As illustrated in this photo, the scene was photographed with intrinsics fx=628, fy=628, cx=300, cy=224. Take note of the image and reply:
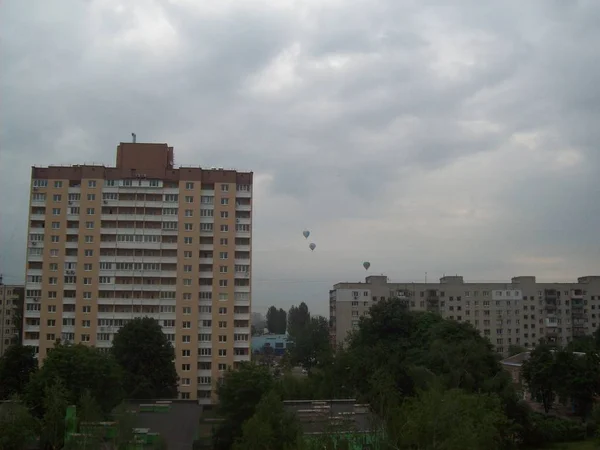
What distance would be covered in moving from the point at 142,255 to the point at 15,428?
1069 inches

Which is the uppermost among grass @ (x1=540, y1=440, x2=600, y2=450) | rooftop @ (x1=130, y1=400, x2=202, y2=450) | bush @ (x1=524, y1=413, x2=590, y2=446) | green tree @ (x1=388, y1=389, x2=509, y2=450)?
green tree @ (x1=388, y1=389, x2=509, y2=450)

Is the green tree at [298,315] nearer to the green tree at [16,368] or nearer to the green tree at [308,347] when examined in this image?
the green tree at [308,347]

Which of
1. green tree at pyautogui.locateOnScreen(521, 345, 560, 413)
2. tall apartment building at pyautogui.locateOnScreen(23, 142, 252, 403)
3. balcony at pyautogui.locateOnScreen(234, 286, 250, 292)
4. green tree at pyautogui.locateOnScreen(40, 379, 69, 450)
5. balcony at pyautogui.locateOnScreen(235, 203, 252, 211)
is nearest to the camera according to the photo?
green tree at pyautogui.locateOnScreen(40, 379, 69, 450)

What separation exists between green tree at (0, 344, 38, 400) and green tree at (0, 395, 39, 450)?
16053 mm

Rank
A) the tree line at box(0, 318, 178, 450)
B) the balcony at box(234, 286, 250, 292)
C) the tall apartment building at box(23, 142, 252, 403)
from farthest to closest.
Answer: the balcony at box(234, 286, 250, 292) → the tall apartment building at box(23, 142, 252, 403) → the tree line at box(0, 318, 178, 450)

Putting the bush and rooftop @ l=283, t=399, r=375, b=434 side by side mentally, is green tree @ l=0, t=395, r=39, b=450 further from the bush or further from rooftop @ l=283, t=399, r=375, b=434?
the bush

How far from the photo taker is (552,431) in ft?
102

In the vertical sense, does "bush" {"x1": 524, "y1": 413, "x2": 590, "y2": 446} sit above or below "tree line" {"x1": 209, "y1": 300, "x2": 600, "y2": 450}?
below

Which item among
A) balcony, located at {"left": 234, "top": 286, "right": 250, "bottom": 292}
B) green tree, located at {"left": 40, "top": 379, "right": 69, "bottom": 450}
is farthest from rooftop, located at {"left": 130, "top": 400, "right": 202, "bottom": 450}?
balcony, located at {"left": 234, "top": 286, "right": 250, "bottom": 292}

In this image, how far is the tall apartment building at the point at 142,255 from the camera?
44.9m

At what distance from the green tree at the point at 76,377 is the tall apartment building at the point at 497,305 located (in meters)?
39.9

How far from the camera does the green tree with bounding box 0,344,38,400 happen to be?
35375 millimetres

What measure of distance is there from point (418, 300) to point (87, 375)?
147ft

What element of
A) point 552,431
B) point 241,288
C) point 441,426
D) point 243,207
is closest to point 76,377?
point 441,426
